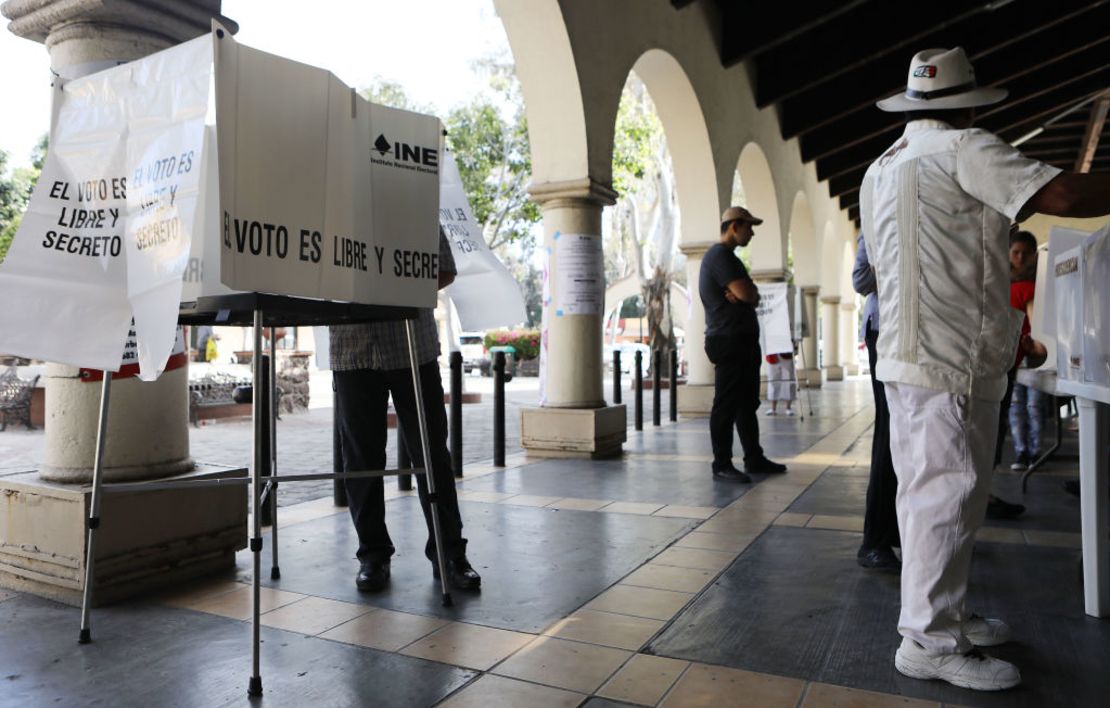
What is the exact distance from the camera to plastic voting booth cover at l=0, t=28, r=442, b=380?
7.75 ft

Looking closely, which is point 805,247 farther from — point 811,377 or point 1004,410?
point 1004,410

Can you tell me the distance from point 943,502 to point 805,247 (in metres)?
16.1

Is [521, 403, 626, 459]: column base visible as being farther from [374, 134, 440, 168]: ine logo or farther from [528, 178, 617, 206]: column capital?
[374, 134, 440, 168]: ine logo

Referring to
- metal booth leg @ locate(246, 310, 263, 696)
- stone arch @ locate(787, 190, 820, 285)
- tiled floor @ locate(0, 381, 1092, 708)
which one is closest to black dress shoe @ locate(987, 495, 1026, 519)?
tiled floor @ locate(0, 381, 1092, 708)

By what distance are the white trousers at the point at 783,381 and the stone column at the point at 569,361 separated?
418 cm

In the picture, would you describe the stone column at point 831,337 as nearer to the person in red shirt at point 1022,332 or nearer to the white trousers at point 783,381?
the white trousers at point 783,381

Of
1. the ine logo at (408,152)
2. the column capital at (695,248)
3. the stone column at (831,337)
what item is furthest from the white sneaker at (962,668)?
the stone column at (831,337)

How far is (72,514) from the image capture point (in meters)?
3.00

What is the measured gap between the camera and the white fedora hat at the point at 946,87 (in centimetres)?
243

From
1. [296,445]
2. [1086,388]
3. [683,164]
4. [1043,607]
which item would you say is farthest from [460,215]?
[683,164]

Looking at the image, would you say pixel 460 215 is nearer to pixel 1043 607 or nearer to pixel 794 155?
pixel 1043 607

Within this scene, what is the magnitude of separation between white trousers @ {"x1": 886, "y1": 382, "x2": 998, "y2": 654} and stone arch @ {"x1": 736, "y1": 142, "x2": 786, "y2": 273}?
11322 millimetres

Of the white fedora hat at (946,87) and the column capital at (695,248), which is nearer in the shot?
the white fedora hat at (946,87)

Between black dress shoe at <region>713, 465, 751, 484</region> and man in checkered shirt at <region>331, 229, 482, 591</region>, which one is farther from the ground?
man in checkered shirt at <region>331, 229, 482, 591</region>
